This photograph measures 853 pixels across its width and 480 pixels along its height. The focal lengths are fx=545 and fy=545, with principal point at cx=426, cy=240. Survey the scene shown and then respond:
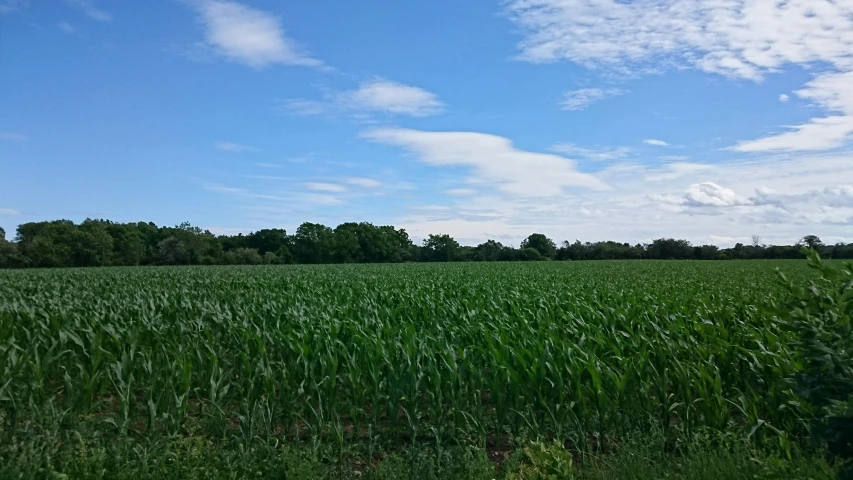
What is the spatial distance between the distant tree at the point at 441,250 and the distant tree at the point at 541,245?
12.7m

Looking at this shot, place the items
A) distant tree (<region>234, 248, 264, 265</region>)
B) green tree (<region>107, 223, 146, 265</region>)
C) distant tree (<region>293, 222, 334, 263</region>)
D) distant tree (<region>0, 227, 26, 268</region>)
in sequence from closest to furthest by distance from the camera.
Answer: distant tree (<region>0, 227, 26, 268</region>), green tree (<region>107, 223, 146, 265</region>), distant tree (<region>234, 248, 264, 265</region>), distant tree (<region>293, 222, 334, 263</region>)

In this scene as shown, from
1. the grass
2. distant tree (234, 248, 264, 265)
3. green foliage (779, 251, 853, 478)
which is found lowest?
the grass

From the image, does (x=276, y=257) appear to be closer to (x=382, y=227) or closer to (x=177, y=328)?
(x=382, y=227)

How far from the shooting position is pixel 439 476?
4785mm

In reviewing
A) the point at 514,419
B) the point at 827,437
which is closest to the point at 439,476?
the point at 514,419

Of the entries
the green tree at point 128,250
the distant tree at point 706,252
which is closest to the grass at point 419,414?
the green tree at point 128,250

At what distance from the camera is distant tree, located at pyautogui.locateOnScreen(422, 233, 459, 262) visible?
100 m

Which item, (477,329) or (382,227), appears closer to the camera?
(477,329)

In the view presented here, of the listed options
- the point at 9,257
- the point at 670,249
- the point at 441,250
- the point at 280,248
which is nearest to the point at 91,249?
the point at 9,257

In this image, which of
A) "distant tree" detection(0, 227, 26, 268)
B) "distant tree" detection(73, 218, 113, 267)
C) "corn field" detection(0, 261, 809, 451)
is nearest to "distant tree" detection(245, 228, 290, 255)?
"distant tree" detection(73, 218, 113, 267)

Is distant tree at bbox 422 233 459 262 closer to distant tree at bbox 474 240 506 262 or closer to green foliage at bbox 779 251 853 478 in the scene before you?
distant tree at bbox 474 240 506 262

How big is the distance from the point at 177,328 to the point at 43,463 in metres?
4.85

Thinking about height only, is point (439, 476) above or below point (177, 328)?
below

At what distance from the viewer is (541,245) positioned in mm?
103625
